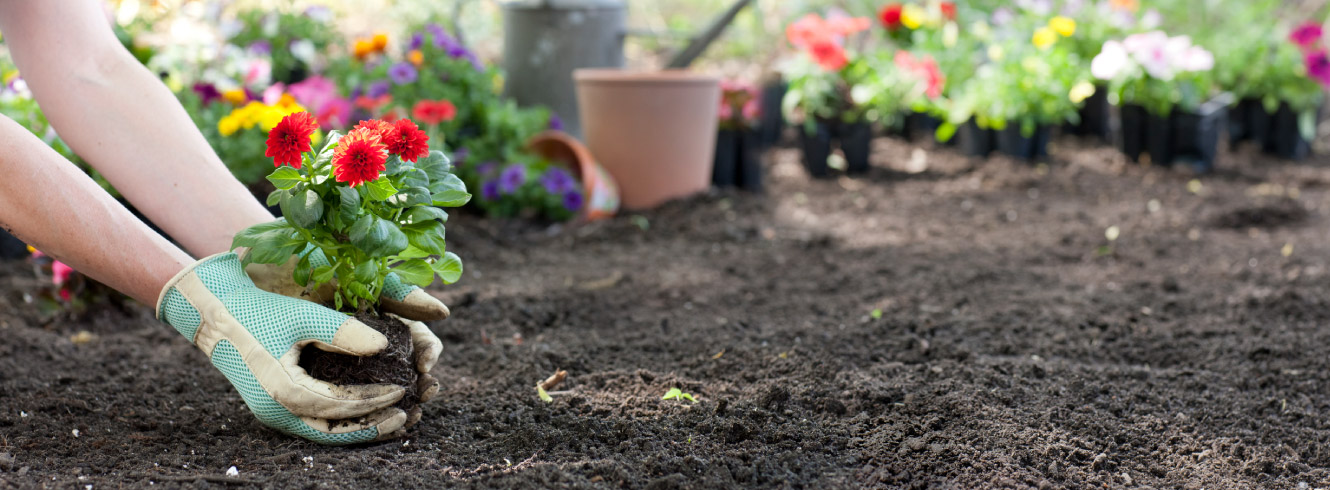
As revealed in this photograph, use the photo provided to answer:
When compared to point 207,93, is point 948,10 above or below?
above

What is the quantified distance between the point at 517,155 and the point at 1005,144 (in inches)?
93.1

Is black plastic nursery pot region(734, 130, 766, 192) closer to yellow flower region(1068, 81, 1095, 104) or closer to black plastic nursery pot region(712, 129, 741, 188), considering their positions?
black plastic nursery pot region(712, 129, 741, 188)

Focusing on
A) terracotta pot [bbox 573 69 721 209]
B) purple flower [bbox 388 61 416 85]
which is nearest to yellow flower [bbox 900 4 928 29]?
terracotta pot [bbox 573 69 721 209]

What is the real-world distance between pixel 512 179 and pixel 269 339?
2.12 metres

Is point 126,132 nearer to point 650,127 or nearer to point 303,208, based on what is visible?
point 303,208

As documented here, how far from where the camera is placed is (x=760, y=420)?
63.7 inches

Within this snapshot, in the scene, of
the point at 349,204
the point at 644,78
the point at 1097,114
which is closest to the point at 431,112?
the point at 644,78

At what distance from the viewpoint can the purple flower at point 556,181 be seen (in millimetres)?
3529

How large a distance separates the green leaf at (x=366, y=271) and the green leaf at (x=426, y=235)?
70 mm

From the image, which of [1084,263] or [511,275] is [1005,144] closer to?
[1084,263]

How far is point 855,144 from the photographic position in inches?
176

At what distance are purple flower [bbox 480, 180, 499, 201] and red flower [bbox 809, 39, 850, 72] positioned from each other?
1817 mm

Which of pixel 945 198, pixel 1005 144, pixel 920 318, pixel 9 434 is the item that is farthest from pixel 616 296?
pixel 1005 144

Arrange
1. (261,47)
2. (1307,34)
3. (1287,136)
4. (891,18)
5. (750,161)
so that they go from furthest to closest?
(891,18) < (1287,136) < (1307,34) < (750,161) < (261,47)
